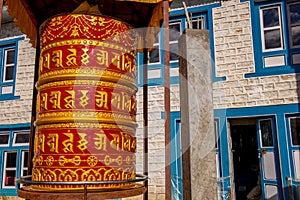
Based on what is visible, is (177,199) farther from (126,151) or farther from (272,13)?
(272,13)

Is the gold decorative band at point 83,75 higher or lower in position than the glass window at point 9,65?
lower

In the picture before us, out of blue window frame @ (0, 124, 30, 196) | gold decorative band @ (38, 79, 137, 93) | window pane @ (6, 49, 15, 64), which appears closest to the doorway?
blue window frame @ (0, 124, 30, 196)

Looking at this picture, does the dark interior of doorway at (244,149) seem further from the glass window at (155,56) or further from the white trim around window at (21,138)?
the white trim around window at (21,138)

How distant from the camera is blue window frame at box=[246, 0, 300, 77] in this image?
7.21m

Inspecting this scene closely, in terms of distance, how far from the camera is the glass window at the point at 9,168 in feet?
29.5

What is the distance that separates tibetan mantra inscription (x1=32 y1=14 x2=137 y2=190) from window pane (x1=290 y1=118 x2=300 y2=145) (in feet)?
14.4

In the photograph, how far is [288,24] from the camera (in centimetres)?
737

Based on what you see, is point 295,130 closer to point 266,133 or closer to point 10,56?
point 266,133

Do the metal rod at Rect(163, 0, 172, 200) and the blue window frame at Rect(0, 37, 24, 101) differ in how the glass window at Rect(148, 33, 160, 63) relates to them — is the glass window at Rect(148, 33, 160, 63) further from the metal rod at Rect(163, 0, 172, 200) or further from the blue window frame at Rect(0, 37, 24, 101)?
the metal rod at Rect(163, 0, 172, 200)

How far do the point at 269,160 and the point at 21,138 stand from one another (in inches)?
255

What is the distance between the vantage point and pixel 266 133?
286 inches

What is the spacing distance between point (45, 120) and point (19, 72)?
6.33 metres

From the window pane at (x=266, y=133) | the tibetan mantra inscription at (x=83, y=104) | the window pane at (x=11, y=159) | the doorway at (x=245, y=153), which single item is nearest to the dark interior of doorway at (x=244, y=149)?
the doorway at (x=245, y=153)

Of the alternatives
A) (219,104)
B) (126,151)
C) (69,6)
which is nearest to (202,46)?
(126,151)
